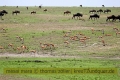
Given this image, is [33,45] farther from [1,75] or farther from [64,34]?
[1,75]

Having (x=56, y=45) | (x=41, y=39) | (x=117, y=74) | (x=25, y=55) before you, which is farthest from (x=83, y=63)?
(x=41, y=39)

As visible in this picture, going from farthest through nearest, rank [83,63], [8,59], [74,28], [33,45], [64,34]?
[74,28]
[64,34]
[33,45]
[8,59]
[83,63]

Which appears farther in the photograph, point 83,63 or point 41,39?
point 41,39

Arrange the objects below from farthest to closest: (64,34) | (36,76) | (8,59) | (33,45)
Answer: (64,34) → (33,45) → (8,59) → (36,76)

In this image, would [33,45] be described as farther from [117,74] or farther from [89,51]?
[117,74]

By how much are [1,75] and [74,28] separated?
18.7 meters

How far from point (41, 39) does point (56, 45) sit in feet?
10.4

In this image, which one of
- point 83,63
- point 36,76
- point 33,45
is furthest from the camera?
point 33,45

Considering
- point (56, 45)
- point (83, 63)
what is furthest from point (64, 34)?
point (83, 63)

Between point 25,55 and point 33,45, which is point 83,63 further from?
point 33,45

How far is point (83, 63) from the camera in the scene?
19000 mm

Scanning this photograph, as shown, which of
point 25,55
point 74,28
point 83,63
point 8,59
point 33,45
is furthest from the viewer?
point 74,28

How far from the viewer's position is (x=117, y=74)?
16.4 m

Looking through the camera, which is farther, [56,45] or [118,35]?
[118,35]
